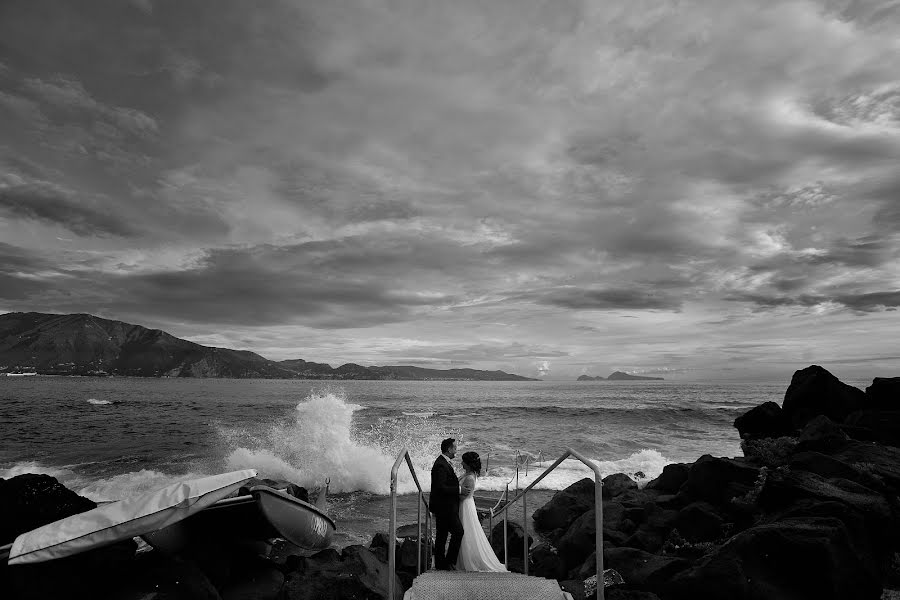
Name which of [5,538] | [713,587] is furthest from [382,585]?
[5,538]

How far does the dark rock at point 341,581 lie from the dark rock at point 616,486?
8.76 meters

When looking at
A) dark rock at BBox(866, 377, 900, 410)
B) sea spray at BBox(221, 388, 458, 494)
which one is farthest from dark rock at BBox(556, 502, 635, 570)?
dark rock at BBox(866, 377, 900, 410)

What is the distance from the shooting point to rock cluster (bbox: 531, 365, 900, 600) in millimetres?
6363

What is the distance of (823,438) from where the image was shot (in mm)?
12742

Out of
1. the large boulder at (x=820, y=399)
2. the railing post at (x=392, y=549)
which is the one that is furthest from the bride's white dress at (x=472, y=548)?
the large boulder at (x=820, y=399)

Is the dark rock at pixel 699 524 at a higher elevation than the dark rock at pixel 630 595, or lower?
lower

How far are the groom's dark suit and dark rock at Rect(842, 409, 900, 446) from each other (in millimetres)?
14387

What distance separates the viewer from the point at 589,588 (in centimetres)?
699

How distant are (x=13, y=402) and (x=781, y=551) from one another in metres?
71.8

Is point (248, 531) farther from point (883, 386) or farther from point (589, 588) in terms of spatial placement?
point (883, 386)

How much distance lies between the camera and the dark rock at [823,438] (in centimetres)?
1247

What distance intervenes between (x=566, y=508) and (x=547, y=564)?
380 centimetres

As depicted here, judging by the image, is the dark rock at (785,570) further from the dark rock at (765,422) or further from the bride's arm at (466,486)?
the dark rock at (765,422)

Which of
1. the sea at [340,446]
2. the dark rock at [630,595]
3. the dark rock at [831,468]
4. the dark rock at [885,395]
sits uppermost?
the dark rock at [885,395]
